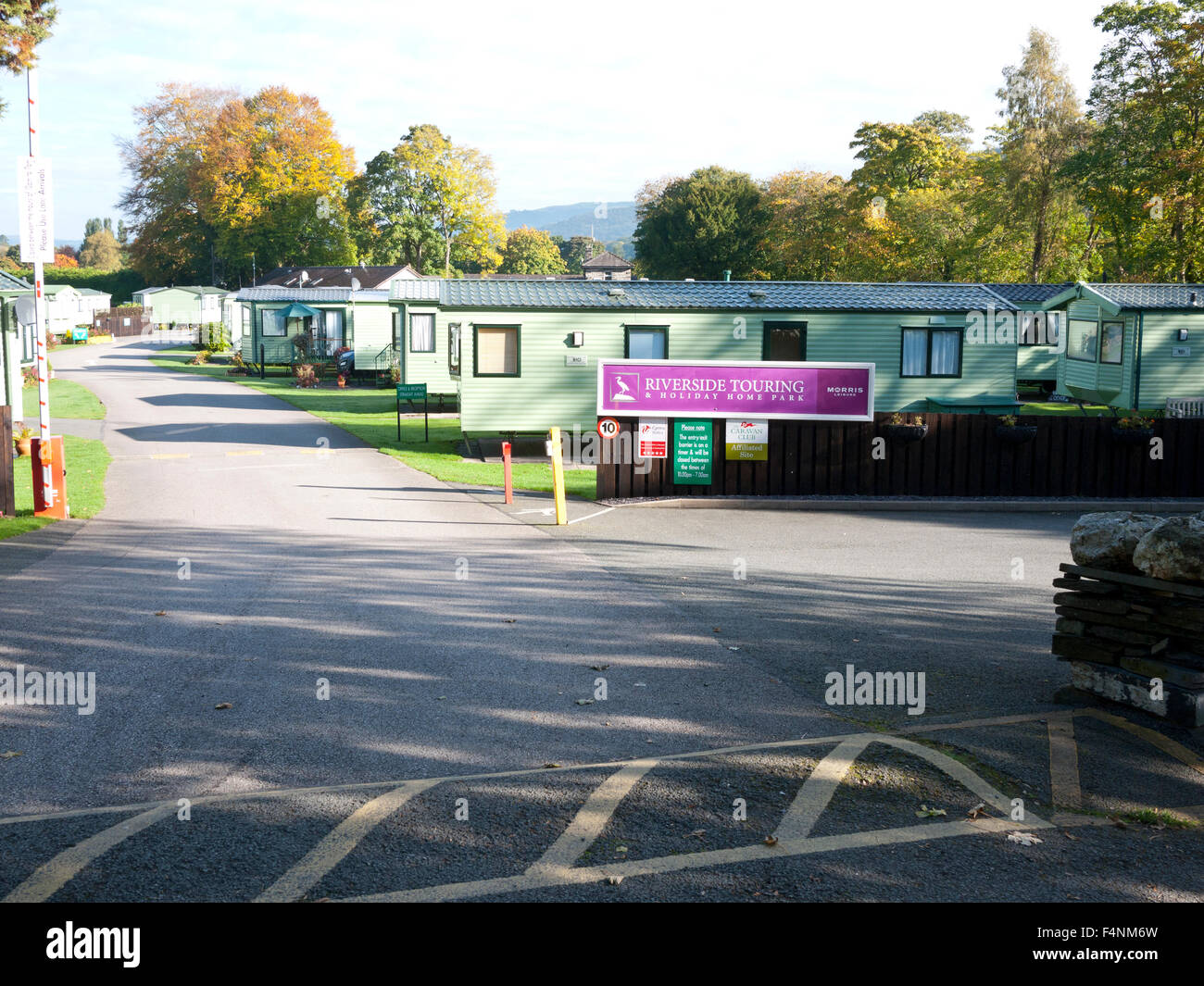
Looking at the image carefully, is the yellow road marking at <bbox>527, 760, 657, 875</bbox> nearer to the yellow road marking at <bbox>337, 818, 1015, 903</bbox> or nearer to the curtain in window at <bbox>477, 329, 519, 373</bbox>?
the yellow road marking at <bbox>337, 818, 1015, 903</bbox>

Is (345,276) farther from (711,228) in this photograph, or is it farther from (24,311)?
(24,311)

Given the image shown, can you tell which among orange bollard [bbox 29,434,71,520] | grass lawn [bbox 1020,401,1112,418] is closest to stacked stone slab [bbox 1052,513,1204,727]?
orange bollard [bbox 29,434,71,520]

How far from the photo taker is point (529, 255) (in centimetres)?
12512

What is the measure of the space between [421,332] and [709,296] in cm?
1230

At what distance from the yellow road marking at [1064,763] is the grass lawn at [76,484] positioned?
1319cm

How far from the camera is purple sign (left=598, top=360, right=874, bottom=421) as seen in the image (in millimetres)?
19375

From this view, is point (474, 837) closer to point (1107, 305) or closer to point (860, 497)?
point (860, 497)

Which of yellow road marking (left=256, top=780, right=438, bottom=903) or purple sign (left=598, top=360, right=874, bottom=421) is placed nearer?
yellow road marking (left=256, top=780, right=438, bottom=903)

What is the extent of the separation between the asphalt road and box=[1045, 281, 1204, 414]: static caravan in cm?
1889

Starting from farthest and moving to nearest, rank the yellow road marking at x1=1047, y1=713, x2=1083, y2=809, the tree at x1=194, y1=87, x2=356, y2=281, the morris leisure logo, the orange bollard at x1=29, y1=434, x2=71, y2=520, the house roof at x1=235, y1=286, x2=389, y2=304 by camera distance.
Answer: the tree at x1=194, y1=87, x2=356, y2=281
the house roof at x1=235, y1=286, x2=389, y2=304
the morris leisure logo
the orange bollard at x1=29, y1=434, x2=71, y2=520
the yellow road marking at x1=1047, y1=713, x2=1083, y2=809

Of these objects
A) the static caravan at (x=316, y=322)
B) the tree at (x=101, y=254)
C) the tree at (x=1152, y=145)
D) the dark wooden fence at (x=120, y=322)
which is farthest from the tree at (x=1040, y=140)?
the tree at (x=101, y=254)

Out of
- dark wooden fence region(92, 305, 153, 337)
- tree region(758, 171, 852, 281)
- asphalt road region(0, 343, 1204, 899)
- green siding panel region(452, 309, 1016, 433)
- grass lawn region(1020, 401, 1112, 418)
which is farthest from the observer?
dark wooden fence region(92, 305, 153, 337)

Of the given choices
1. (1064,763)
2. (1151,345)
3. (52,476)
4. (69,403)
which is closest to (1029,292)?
(1151,345)
